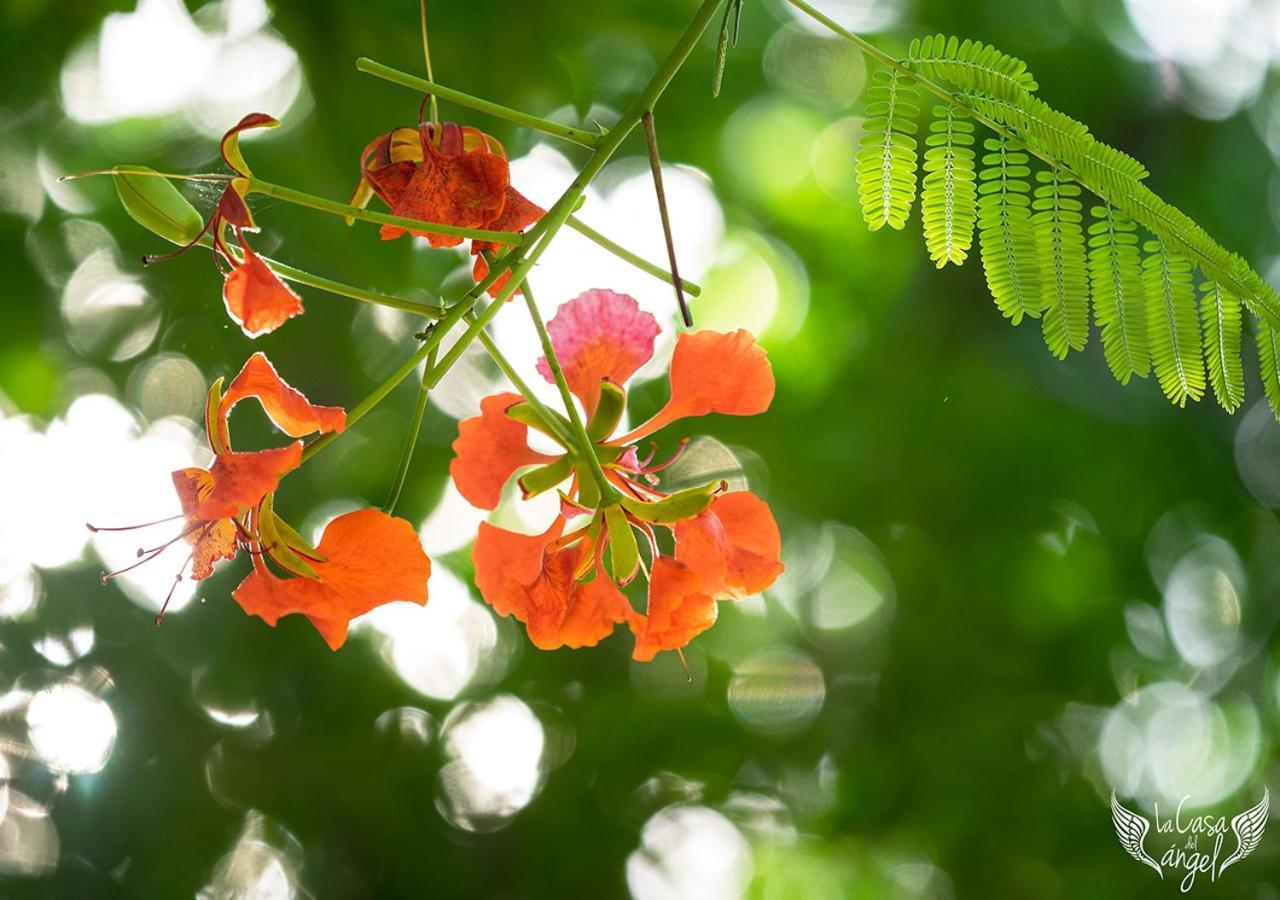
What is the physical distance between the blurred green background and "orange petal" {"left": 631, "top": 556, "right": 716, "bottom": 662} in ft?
5.63

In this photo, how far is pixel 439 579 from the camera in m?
3.04

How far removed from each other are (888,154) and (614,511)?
47 centimetres

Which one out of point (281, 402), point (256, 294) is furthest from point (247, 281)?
point (281, 402)

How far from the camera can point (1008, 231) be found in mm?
1206

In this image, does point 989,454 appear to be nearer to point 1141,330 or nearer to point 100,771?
point 1141,330

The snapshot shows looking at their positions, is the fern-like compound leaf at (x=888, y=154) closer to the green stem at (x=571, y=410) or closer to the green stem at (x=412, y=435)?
the green stem at (x=571, y=410)

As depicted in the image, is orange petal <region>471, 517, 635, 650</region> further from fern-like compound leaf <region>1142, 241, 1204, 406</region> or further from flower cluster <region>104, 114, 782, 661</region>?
fern-like compound leaf <region>1142, 241, 1204, 406</region>

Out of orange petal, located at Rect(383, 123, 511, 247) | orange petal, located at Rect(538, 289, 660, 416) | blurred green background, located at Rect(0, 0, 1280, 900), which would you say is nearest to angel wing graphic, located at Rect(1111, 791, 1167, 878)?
blurred green background, located at Rect(0, 0, 1280, 900)

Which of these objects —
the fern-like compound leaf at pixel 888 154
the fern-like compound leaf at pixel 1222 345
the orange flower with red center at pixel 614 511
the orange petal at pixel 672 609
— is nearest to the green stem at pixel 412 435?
the orange flower with red center at pixel 614 511

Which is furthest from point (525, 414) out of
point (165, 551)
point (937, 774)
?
point (937, 774)

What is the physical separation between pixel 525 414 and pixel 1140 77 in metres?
2.53

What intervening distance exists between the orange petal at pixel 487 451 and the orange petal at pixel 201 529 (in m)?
0.24

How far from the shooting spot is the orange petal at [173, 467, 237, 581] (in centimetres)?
97

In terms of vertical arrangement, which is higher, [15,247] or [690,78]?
[690,78]
